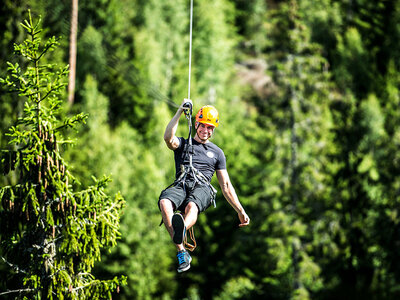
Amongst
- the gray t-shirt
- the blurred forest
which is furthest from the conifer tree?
the blurred forest

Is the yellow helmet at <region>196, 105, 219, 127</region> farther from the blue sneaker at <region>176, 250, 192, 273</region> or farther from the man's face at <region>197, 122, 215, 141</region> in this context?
the blue sneaker at <region>176, 250, 192, 273</region>

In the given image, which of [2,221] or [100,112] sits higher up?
[100,112]

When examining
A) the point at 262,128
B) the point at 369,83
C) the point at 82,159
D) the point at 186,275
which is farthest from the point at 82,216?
the point at 369,83

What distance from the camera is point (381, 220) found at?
88.8ft

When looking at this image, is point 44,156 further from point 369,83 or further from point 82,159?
point 369,83

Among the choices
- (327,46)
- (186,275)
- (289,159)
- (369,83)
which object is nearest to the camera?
(289,159)

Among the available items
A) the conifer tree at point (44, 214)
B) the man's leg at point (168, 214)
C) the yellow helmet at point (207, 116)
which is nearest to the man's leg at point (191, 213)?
the man's leg at point (168, 214)

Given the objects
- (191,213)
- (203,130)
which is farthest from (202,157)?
(191,213)

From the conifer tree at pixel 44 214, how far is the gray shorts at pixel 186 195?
2289 mm

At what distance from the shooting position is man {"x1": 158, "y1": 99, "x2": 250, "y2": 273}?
716cm

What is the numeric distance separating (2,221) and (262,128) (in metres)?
17.1

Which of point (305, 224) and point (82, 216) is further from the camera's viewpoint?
point (305, 224)

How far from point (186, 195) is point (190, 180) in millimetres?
226

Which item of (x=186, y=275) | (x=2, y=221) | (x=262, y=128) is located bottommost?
(x=186, y=275)
